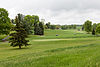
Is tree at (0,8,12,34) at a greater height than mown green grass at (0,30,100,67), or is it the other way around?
tree at (0,8,12,34)

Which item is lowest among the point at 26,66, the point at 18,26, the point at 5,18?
the point at 26,66

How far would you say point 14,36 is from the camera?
30.7 metres

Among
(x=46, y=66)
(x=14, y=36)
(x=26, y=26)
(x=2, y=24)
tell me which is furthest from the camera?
(x=26, y=26)

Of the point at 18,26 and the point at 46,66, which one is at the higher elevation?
the point at 18,26

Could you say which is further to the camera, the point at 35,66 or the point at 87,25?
the point at 87,25

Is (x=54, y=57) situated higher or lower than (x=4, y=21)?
lower

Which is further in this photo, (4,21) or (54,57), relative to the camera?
(4,21)

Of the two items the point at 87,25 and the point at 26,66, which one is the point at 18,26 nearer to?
the point at 26,66

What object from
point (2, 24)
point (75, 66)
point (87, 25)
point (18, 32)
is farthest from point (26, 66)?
point (87, 25)

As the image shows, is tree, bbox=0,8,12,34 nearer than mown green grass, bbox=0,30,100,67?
No

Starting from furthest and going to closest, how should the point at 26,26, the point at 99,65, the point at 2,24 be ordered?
the point at 26,26
the point at 2,24
the point at 99,65

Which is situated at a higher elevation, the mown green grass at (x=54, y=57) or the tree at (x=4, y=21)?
the tree at (x=4, y=21)

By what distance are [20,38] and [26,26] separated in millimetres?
46768

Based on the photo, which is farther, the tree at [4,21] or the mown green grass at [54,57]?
the tree at [4,21]
